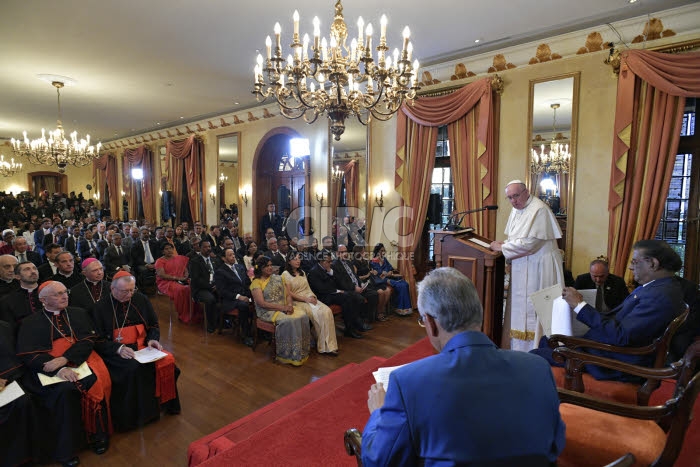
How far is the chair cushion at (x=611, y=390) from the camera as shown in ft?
7.14

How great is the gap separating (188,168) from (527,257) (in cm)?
1002

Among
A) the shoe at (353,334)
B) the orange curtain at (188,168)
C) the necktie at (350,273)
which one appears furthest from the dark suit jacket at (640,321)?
the orange curtain at (188,168)

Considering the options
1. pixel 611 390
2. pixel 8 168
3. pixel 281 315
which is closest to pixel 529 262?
pixel 611 390

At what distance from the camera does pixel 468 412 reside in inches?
38.4

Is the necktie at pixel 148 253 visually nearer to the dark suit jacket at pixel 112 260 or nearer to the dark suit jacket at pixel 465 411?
the dark suit jacket at pixel 112 260

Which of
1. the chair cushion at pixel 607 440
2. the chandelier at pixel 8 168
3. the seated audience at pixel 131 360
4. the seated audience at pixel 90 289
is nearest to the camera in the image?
the chair cushion at pixel 607 440

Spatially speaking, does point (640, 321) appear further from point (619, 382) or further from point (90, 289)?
point (90, 289)

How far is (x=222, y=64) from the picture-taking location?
617 centimetres

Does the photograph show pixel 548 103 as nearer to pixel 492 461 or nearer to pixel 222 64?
pixel 222 64

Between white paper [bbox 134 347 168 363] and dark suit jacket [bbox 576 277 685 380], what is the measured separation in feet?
10.2

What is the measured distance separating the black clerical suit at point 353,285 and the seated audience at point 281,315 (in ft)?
3.41

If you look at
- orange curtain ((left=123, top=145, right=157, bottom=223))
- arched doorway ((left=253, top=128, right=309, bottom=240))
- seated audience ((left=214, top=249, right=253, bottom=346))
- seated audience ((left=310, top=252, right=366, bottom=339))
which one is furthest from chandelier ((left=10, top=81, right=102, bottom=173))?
seated audience ((left=310, top=252, right=366, bottom=339))

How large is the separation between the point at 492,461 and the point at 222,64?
6.58m

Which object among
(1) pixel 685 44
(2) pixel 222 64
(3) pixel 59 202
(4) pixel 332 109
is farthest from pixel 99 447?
(3) pixel 59 202
